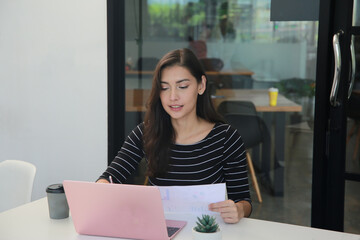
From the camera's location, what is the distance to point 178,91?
7.35ft

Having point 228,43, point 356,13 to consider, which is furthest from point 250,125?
point 356,13

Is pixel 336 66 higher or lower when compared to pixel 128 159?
higher

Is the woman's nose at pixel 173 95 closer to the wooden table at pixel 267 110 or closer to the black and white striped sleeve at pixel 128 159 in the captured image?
the black and white striped sleeve at pixel 128 159

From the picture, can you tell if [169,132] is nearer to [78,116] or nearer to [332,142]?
[332,142]

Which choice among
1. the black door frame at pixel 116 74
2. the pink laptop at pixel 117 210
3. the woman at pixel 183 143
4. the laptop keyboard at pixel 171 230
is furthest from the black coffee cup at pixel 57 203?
the black door frame at pixel 116 74

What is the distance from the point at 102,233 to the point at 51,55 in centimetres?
211

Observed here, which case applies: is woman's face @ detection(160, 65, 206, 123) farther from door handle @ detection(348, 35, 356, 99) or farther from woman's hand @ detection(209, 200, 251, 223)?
door handle @ detection(348, 35, 356, 99)

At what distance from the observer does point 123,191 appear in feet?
5.31

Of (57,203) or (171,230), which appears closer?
(171,230)

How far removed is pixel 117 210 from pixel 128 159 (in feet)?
2.22

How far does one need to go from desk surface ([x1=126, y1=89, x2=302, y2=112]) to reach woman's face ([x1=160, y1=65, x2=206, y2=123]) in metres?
1.16

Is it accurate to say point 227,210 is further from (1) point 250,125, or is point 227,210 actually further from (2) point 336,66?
(1) point 250,125

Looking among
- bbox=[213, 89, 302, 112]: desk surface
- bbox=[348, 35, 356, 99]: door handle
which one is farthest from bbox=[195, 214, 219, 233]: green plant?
bbox=[213, 89, 302, 112]: desk surface

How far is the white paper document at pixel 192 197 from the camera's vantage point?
1.83m
